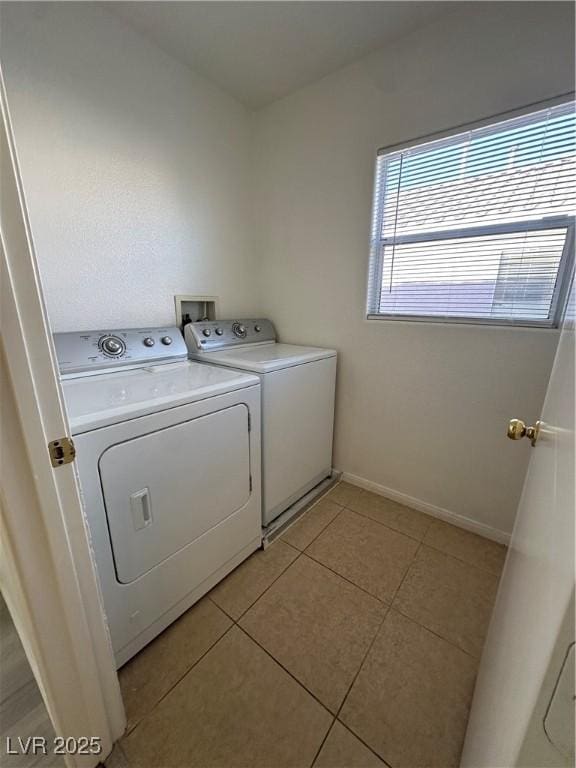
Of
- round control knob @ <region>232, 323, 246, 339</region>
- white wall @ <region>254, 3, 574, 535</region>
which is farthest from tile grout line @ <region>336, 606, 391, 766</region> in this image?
round control knob @ <region>232, 323, 246, 339</region>

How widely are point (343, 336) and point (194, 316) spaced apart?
106cm

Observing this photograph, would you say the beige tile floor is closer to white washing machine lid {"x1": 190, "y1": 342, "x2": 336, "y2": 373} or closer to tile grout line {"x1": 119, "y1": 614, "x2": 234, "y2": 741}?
tile grout line {"x1": 119, "y1": 614, "x2": 234, "y2": 741}

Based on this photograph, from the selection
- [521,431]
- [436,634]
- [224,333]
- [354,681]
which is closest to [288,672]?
[354,681]

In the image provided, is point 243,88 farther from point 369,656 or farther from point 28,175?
point 369,656

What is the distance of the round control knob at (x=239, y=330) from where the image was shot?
2109 millimetres

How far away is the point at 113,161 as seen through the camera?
61.1 inches

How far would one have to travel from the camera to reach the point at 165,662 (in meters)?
1.15

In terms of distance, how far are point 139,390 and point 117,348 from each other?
49 cm

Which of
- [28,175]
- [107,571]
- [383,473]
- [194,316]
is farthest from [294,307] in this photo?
[107,571]

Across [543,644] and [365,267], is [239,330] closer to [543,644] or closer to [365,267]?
[365,267]

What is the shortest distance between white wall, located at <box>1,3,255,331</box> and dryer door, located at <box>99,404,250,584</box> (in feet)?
3.04

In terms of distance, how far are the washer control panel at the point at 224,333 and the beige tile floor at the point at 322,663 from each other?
129cm

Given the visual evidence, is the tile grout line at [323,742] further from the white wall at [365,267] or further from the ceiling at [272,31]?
the ceiling at [272,31]

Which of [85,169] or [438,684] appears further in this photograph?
[85,169]
